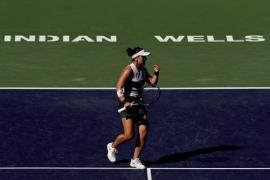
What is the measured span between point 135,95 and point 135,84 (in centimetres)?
23

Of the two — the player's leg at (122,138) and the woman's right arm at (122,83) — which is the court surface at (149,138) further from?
the woman's right arm at (122,83)

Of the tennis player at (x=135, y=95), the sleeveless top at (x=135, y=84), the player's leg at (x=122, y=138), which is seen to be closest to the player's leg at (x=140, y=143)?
the tennis player at (x=135, y=95)

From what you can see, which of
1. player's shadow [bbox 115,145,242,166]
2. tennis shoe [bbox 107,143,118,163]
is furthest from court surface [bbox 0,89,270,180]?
tennis shoe [bbox 107,143,118,163]

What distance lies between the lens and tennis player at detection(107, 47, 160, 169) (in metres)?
21.1

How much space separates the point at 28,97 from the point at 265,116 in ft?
19.8

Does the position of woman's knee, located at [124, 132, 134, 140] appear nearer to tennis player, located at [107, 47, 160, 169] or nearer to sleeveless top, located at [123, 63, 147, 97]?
tennis player, located at [107, 47, 160, 169]

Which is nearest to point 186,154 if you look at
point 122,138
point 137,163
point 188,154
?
point 188,154

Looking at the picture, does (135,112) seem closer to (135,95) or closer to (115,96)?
(135,95)

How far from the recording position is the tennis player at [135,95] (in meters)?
21.1

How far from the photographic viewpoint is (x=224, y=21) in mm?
33406

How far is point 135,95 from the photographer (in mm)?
21406

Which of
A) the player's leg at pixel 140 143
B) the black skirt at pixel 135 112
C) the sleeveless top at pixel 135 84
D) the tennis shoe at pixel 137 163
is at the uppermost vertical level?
the sleeveless top at pixel 135 84

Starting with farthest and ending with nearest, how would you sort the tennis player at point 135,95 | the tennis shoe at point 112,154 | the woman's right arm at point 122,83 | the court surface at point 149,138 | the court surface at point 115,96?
the court surface at point 115,96 < the tennis shoe at point 112,154 < the court surface at point 149,138 < the tennis player at point 135,95 < the woman's right arm at point 122,83

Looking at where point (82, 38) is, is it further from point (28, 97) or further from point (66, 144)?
point (66, 144)
